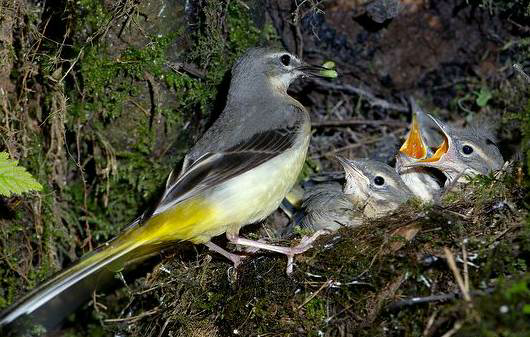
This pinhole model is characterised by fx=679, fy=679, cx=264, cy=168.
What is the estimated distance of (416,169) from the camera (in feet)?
21.1

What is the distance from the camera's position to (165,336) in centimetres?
541

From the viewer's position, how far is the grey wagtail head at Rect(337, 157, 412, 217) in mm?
5715

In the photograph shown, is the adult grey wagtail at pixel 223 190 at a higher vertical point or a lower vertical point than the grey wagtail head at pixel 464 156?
higher

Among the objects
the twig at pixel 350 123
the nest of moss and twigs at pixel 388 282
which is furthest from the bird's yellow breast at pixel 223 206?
the twig at pixel 350 123

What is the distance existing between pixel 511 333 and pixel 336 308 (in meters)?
1.35

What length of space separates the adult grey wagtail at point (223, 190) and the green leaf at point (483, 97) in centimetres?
244

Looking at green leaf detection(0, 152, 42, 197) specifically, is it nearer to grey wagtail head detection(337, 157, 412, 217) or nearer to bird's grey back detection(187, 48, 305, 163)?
bird's grey back detection(187, 48, 305, 163)

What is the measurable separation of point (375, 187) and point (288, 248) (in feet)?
3.77

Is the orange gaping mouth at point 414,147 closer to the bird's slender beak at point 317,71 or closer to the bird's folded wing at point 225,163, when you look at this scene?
the bird's slender beak at point 317,71

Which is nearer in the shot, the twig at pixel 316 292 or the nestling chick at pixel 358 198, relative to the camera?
the twig at pixel 316 292

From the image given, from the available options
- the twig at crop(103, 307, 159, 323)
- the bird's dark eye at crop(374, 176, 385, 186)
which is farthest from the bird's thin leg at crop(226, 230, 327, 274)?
the twig at crop(103, 307, 159, 323)

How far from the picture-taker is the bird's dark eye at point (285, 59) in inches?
230

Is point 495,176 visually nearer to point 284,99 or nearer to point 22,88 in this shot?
point 284,99

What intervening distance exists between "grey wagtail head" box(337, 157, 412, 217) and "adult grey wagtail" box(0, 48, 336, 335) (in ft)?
2.36
